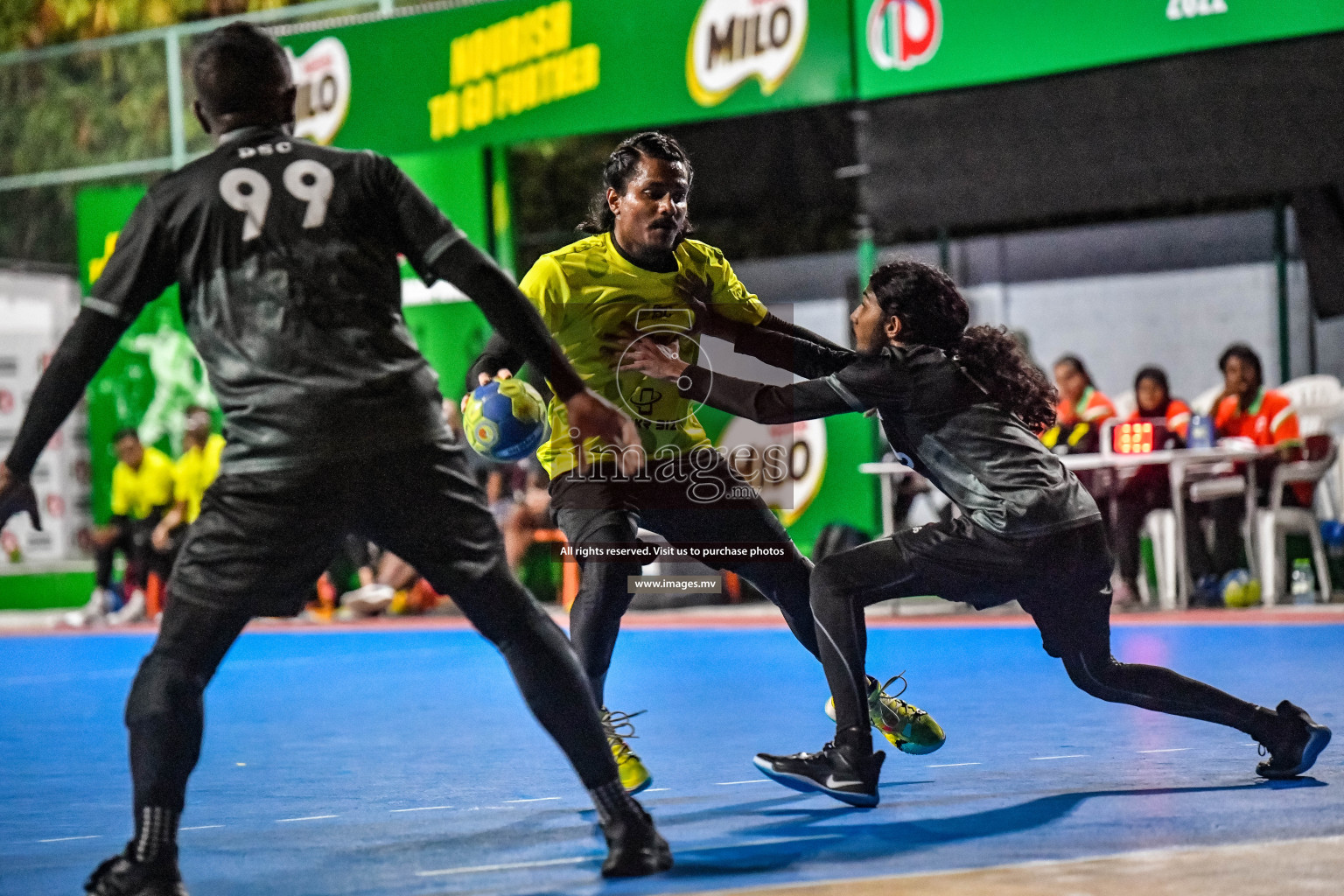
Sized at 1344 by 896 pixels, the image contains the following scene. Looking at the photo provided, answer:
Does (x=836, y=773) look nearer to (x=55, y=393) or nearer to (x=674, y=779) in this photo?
(x=674, y=779)

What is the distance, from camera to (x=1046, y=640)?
5.46 m

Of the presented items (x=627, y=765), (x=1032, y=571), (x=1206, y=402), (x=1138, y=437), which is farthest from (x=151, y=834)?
(x=1206, y=402)

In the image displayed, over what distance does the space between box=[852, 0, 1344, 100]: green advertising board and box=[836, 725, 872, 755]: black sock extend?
904cm

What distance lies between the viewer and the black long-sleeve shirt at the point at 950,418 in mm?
5289

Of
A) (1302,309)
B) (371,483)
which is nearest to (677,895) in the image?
(371,483)

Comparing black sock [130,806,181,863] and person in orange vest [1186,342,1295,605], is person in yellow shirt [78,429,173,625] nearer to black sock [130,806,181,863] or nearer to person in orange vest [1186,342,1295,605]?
person in orange vest [1186,342,1295,605]

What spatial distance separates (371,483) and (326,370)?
292 millimetres

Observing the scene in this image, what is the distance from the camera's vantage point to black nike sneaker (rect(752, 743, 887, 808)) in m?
5.22

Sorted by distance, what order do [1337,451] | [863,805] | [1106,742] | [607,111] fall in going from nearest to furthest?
[863,805], [1106,742], [1337,451], [607,111]

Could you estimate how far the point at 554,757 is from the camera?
6625mm

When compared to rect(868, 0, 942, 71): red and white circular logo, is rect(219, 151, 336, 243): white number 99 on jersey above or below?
below

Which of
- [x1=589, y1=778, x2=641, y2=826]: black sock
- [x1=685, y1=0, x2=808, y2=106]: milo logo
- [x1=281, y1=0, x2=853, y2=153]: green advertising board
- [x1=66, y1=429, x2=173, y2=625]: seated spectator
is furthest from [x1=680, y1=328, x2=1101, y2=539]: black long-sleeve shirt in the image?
[x1=66, y1=429, x2=173, y2=625]: seated spectator

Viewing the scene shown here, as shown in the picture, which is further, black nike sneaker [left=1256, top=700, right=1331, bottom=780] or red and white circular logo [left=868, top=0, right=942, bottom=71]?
red and white circular logo [left=868, top=0, right=942, bottom=71]

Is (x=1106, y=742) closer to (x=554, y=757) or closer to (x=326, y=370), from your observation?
Result: (x=554, y=757)
